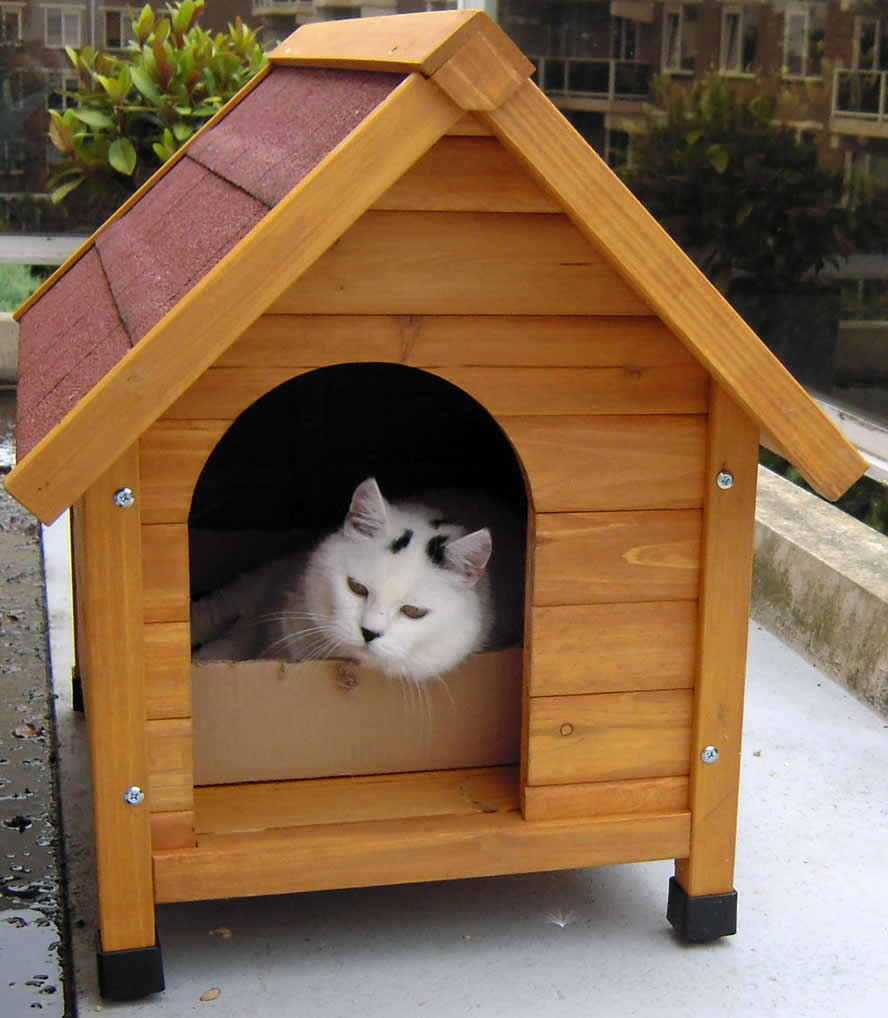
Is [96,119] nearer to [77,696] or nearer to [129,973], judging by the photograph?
[77,696]

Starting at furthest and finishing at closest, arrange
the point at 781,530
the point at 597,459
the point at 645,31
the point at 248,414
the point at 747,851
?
the point at 645,31 < the point at 781,530 < the point at 248,414 < the point at 747,851 < the point at 597,459

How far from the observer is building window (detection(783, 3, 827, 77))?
4.11m

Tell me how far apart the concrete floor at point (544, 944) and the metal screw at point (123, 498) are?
2.30 ft

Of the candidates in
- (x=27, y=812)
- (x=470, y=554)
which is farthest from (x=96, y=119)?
(x=470, y=554)

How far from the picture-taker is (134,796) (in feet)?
5.87

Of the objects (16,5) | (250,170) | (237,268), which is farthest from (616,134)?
(237,268)

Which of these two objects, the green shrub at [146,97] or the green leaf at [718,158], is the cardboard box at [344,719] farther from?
the green shrub at [146,97]

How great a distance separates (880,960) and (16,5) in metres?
5.52

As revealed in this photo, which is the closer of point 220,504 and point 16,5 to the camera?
point 220,504

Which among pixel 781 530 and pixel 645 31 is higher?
pixel 645 31

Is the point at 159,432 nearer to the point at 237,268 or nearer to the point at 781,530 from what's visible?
the point at 237,268

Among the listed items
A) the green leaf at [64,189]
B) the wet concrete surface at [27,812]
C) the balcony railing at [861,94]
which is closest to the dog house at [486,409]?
the wet concrete surface at [27,812]

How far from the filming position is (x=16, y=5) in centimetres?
595

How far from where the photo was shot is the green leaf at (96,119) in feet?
17.6
